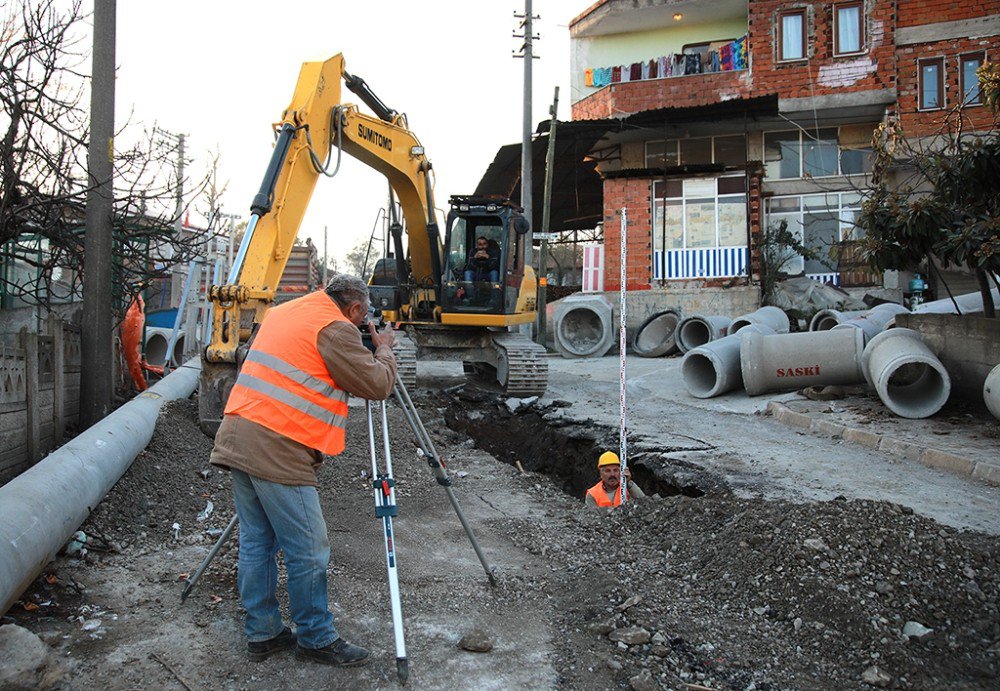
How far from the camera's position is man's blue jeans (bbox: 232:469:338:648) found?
3.55 meters

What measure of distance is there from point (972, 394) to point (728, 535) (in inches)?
222

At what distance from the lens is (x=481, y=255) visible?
12.3 meters

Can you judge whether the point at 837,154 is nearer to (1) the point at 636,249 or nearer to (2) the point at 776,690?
(1) the point at 636,249

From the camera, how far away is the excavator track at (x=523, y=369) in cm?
1198

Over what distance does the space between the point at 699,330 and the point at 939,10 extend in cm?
1119

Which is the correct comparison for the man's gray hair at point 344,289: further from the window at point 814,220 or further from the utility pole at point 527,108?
the window at point 814,220

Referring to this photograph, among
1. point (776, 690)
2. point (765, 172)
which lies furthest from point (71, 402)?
point (765, 172)

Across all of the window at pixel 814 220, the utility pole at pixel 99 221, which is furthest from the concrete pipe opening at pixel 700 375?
the window at pixel 814 220

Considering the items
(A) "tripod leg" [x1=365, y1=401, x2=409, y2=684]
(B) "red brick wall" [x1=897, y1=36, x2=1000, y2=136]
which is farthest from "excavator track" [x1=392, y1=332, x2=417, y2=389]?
(B) "red brick wall" [x1=897, y1=36, x2=1000, y2=136]

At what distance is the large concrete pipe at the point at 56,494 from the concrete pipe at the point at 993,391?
304 inches

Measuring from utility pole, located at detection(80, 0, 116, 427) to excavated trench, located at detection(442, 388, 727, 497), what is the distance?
4426 mm

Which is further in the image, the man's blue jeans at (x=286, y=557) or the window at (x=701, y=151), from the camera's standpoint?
the window at (x=701, y=151)

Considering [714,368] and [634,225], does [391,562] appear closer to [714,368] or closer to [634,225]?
[714,368]

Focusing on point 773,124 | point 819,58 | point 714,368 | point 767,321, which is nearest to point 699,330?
point 767,321
